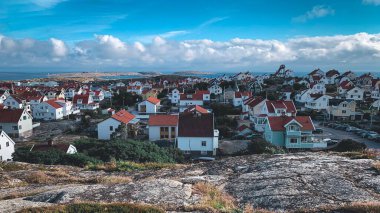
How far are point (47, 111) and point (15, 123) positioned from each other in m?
17.0

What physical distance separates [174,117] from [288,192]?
39.6 m

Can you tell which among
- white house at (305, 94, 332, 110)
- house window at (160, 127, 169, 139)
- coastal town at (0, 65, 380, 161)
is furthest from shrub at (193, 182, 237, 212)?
white house at (305, 94, 332, 110)

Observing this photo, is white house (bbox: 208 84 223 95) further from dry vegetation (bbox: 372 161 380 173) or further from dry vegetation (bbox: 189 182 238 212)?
dry vegetation (bbox: 189 182 238 212)

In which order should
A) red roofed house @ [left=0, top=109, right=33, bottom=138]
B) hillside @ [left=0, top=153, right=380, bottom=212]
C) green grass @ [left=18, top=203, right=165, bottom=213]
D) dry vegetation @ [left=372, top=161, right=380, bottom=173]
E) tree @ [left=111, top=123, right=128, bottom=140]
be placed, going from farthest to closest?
red roofed house @ [left=0, top=109, right=33, bottom=138] → tree @ [left=111, top=123, right=128, bottom=140] → dry vegetation @ [left=372, top=161, right=380, bottom=173] → hillside @ [left=0, top=153, right=380, bottom=212] → green grass @ [left=18, top=203, right=165, bottom=213]

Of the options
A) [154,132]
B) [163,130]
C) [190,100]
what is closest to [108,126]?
[154,132]

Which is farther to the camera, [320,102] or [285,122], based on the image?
[320,102]

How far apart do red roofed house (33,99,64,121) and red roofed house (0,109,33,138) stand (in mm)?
13619

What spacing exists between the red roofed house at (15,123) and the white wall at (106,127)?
15.7 meters

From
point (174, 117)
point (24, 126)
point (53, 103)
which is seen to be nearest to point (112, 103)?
point (53, 103)

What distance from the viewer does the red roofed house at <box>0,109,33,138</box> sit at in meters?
53.6

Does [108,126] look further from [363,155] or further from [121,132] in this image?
[363,155]

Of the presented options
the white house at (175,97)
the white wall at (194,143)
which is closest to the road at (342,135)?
the white wall at (194,143)

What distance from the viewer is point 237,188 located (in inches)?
305

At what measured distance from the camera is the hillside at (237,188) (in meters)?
6.62
